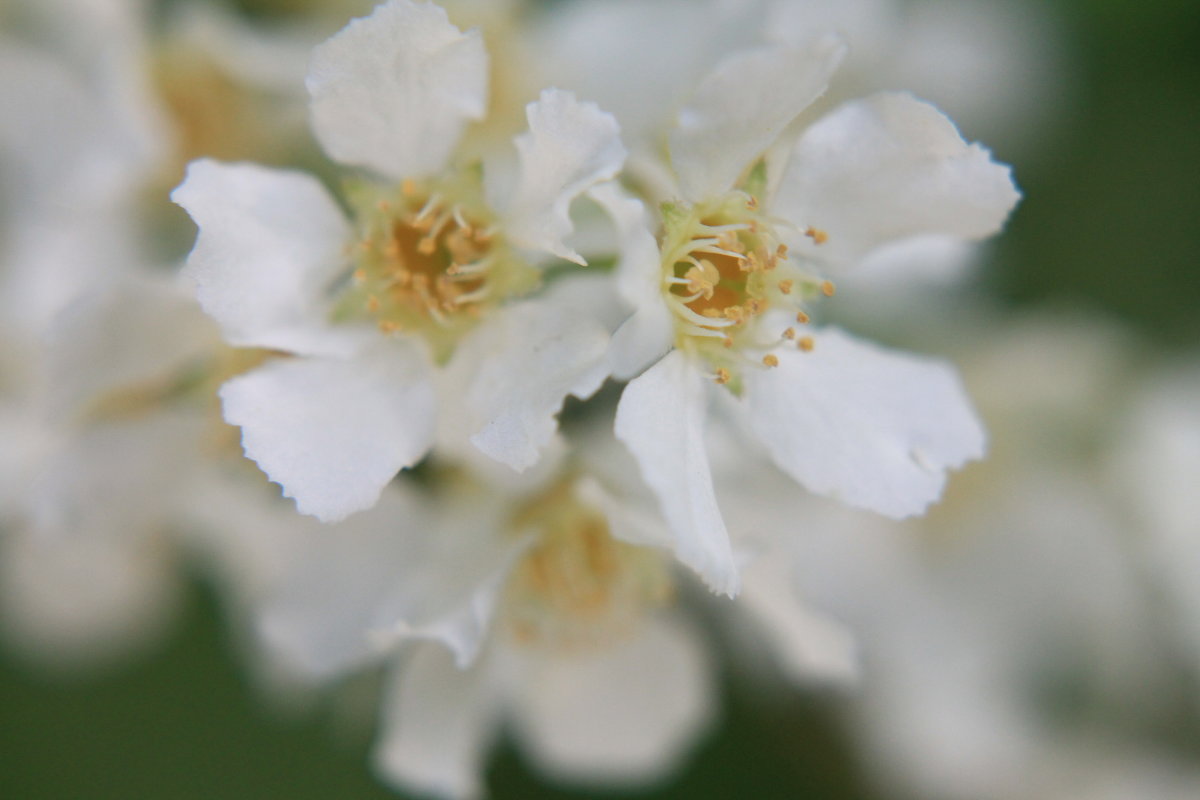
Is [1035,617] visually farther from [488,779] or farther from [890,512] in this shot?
[890,512]

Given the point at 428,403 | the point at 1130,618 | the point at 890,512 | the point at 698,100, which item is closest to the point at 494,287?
the point at 428,403

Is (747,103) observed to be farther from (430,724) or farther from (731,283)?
(430,724)

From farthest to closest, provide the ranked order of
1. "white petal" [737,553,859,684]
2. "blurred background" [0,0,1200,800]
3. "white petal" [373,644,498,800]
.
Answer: "blurred background" [0,0,1200,800] < "white petal" [373,644,498,800] < "white petal" [737,553,859,684]

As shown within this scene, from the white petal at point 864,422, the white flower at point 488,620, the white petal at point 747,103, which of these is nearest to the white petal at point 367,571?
the white flower at point 488,620

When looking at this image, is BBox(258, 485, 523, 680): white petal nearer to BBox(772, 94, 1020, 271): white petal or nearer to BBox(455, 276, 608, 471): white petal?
BBox(455, 276, 608, 471): white petal

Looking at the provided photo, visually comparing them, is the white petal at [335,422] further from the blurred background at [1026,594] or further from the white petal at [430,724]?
the blurred background at [1026,594]

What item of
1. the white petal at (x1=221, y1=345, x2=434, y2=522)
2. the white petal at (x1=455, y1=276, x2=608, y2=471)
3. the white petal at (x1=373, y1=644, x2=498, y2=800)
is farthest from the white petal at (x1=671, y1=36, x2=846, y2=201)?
the white petal at (x1=373, y1=644, x2=498, y2=800)

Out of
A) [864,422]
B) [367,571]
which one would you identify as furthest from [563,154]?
[367,571]

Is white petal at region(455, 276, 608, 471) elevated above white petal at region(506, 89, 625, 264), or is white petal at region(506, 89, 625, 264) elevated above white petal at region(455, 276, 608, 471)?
white petal at region(506, 89, 625, 264)
